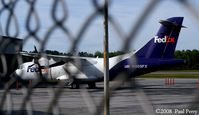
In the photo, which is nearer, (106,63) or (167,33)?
(106,63)

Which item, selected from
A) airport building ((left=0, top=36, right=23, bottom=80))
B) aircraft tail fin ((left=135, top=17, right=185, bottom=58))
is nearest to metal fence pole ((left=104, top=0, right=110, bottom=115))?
aircraft tail fin ((left=135, top=17, right=185, bottom=58))

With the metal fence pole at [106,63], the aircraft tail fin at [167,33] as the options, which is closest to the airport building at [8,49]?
the aircraft tail fin at [167,33]

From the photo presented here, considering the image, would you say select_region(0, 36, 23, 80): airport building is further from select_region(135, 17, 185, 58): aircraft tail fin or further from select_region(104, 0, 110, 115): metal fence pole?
select_region(104, 0, 110, 115): metal fence pole

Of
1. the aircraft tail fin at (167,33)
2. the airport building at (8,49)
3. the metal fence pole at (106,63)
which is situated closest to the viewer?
the metal fence pole at (106,63)

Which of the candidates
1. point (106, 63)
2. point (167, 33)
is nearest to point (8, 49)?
point (106, 63)

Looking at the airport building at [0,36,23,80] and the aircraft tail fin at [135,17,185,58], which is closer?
the aircraft tail fin at [135,17,185,58]

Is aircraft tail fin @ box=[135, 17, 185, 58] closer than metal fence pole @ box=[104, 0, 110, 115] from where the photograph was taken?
No

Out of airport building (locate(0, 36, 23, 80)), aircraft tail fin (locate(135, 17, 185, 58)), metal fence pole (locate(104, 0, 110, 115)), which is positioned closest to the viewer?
metal fence pole (locate(104, 0, 110, 115))

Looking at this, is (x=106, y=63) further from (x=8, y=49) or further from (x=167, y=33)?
(x=167, y=33)

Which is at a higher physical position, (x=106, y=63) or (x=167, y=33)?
(x=167, y=33)

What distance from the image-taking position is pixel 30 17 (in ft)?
7.30

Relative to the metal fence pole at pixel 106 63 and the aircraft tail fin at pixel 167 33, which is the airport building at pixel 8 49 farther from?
the metal fence pole at pixel 106 63

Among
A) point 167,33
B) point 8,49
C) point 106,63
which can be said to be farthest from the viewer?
point 167,33

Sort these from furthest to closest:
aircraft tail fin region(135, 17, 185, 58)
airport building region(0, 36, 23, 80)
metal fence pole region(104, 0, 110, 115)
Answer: airport building region(0, 36, 23, 80), aircraft tail fin region(135, 17, 185, 58), metal fence pole region(104, 0, 110, 115)
